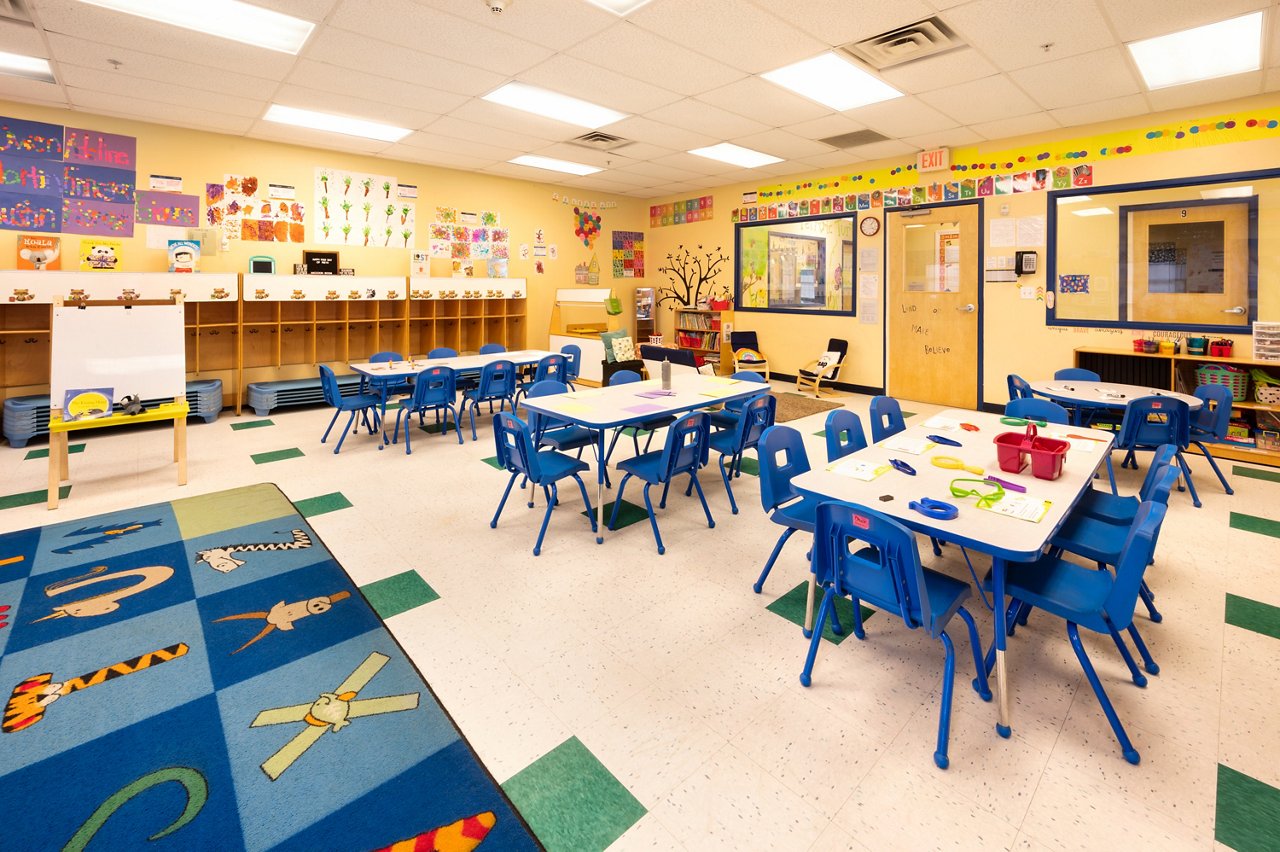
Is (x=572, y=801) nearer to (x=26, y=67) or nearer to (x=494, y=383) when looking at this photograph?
(x=494, y=383)

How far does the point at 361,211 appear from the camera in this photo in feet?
25.5

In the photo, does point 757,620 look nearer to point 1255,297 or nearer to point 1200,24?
point 1200,24

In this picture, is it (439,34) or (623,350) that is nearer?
(439,34)

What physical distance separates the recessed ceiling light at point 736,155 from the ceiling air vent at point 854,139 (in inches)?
35.4

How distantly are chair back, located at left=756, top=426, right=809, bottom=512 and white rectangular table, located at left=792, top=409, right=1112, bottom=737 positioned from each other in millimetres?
258

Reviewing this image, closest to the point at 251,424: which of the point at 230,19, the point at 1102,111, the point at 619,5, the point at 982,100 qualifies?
the point at 230,19

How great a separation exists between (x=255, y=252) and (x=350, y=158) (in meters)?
1.67

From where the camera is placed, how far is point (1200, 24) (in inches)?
155

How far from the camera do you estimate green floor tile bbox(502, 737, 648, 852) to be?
5.47 ft

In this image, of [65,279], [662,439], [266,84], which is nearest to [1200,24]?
[662,439]

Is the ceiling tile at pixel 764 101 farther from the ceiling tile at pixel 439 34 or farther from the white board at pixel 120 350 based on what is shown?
the white board at pixel 120 350

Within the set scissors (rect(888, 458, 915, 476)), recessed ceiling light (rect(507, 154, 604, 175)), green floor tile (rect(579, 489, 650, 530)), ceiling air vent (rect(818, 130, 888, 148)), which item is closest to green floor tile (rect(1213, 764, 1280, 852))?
scissors (rect(888, 458, 915, 476))

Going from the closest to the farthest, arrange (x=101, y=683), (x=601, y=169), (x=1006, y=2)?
(x=101, y=683) < (x=1006, y=2) < (x=601, y=169)

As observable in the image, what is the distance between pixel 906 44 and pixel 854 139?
8.48 feet
